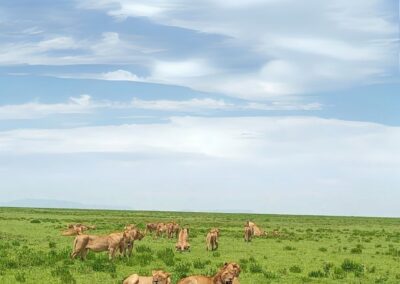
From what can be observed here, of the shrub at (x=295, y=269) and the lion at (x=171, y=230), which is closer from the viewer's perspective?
the shrub at (x=295, y=269)

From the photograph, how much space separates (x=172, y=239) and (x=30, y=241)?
9395 millimetres

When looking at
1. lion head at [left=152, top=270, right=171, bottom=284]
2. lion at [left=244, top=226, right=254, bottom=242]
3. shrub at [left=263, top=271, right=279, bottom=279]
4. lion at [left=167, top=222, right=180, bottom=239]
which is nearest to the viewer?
lion head at [left=152, top=270, right=171, bottom=284]

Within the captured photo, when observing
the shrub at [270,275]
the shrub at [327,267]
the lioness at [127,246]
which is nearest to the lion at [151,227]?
the lioness at [127,246]

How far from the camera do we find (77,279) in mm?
19672

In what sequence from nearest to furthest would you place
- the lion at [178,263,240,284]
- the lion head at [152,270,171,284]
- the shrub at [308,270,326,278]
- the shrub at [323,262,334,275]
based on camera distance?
the lion at [178,263,240,284], the lion head at [152,270,171,284], the shrub at [308,270,326,278], the shrub at [323,262,334,275]

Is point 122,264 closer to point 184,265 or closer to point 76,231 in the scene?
point 184,265

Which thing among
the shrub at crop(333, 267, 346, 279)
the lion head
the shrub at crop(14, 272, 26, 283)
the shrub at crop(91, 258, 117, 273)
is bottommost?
the shrub at crop(14, 272, 26, 283)

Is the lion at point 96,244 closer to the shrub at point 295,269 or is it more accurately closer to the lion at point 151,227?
the shrub at point 295,269

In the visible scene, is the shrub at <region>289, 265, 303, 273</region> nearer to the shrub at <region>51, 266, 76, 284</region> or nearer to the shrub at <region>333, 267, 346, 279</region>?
the shrub at <region>333, 267, 346, 279</region>

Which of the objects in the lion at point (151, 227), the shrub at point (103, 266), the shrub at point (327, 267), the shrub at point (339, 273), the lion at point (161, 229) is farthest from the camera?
the lion at point (151, 227)

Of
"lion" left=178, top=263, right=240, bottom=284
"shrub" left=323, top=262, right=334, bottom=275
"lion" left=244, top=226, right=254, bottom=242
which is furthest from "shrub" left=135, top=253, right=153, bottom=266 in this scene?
"lion" left=244, top=226, right=254, bottom=242

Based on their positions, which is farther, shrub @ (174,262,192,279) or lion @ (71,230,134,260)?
lion @ (71,230,134,260)

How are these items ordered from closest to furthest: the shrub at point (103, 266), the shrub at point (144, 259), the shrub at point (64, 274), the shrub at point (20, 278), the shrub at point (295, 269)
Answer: the shrub at point (64, 274), the shrub at point (20, 278), the shrub at point (103, 266), the shrub at point (295, 269), the shrub at point (144, 259)

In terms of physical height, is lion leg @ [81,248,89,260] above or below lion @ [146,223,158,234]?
below
